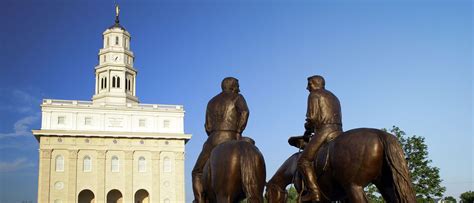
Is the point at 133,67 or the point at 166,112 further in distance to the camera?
the point at 133,67

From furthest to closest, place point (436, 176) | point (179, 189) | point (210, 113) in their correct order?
point (179, 189) < point (436, 176) < point (210, 113)

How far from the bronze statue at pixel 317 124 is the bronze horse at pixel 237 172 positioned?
2.43ft

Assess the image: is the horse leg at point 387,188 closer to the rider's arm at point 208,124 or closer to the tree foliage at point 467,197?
the rider's arm at point 208,124

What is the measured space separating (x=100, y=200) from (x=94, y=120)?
31.4 ft

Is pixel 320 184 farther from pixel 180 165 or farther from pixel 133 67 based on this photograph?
pixel 133 67

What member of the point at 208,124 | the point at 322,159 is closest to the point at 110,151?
the point at 208,124

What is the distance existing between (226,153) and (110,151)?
57056mm

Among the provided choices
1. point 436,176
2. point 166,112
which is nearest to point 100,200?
point 166,112

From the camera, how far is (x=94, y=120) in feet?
214

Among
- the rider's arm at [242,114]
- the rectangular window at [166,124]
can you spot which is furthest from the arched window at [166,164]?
the rider's arm at [242,114]

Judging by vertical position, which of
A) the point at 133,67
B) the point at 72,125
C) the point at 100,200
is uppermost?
the point at 133,67

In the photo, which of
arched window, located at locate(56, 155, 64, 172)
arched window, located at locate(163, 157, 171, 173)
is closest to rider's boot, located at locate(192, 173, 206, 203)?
arched window, located at locate(56, 155, 64, 172)

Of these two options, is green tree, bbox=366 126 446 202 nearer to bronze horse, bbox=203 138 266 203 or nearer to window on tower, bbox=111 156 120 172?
bronze horse, bbox=203 138 266 203

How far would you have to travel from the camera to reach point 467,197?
50938 millimetres
